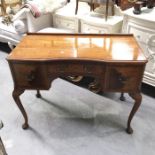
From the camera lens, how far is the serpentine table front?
135 centimetres

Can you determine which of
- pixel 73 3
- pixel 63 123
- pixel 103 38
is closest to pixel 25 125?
pixel 63 123

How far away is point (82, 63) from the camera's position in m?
1.38

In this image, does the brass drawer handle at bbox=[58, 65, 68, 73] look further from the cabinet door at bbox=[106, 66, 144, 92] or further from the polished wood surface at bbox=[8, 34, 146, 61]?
the cabinet door at bbox=[106, 66, 144, 92]

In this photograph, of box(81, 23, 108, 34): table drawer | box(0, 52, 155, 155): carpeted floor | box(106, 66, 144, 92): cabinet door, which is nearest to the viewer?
box(106, 66, 144, 92): cabinet door

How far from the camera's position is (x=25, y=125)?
1.77 metres

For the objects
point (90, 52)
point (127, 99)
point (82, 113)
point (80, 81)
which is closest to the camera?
point (90, 52)

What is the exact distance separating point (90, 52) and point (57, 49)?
0.80 ft

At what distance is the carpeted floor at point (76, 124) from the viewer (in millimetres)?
1600

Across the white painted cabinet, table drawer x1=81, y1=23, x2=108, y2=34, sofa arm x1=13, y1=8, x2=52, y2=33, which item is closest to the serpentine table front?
the white painted cabinet

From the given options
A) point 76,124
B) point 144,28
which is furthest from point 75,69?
point 144,28

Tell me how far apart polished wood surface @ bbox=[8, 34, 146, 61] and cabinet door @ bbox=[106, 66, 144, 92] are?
7 centimetres

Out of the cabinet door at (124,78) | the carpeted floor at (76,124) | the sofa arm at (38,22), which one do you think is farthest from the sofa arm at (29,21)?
the cabinet door at (124,78)

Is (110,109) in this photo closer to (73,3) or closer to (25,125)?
(25,125)

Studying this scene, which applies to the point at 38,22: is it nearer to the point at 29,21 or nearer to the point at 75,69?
the point at 29,21
